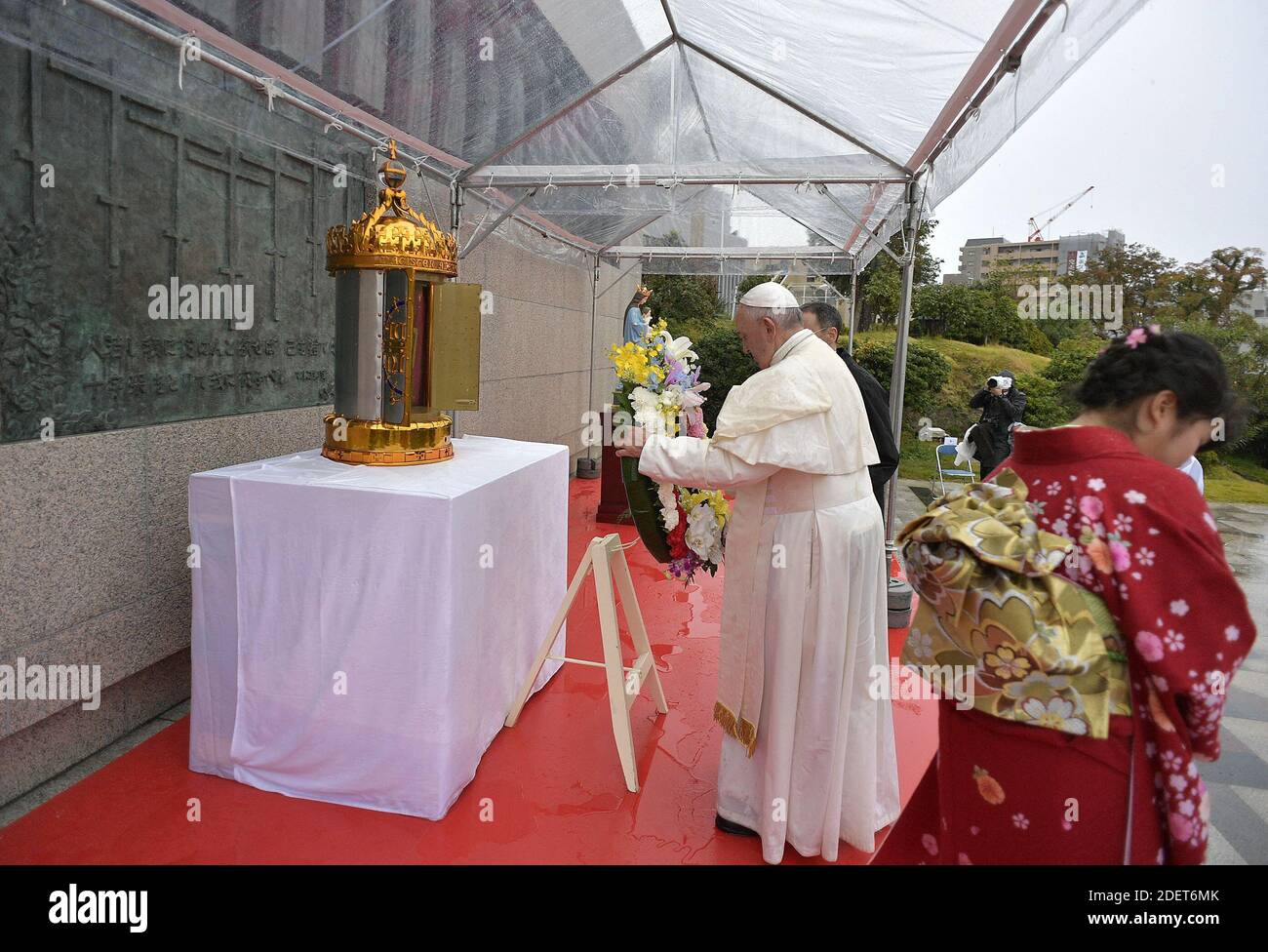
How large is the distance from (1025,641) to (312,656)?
2220mm

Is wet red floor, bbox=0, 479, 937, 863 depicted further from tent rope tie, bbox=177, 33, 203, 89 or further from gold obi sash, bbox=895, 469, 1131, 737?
tent rope tie, bbox=177, 33, 203, 89

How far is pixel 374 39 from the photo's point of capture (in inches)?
146

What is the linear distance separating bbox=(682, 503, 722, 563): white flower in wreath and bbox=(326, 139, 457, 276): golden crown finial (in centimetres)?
139

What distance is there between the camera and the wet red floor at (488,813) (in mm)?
2539

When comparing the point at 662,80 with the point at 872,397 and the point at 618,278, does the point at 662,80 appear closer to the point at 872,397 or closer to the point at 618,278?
the point at 872,397

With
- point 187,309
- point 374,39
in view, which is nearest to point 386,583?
point 187,309

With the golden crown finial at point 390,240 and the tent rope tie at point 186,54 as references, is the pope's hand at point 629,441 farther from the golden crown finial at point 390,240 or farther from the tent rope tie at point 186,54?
the tent rope tie at point 186,54

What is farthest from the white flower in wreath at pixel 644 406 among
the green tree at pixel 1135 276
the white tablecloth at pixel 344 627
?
the green tree at pixel 1135 276

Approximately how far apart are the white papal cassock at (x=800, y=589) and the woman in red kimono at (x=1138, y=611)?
0.88m

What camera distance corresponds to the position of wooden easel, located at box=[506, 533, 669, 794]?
3.08m

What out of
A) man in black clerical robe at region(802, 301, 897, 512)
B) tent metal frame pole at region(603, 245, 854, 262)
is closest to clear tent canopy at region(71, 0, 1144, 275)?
man in black clerical robe at region(802, 301, 897, 512)

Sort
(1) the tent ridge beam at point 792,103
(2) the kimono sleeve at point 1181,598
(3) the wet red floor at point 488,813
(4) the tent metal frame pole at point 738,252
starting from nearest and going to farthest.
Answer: (2) the kimono sleeve at point 1181,598 → (3) the wet red floor at point 488,813 → (1) the tent ridge beam at point 792,103 → (4) the tent metal frame pole at point 738,252
